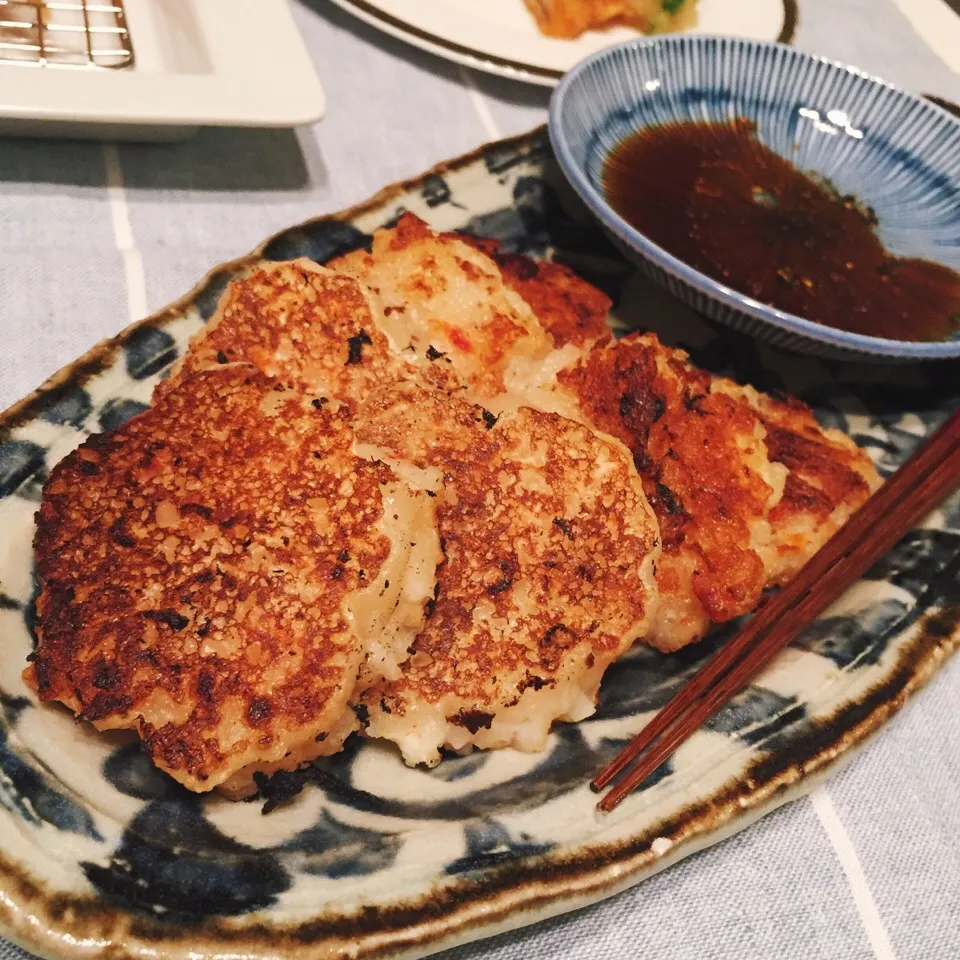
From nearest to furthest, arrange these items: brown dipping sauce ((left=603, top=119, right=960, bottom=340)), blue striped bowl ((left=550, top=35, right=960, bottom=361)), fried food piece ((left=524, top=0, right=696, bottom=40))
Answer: brown dipping sauce ((left=603, top=119, right=960, bottom=340)) < blue striped bowl ((left=550, top=35, right=960, bottom=361)) < fried food piece ((left=524, top=0, right=696, bottom=40))

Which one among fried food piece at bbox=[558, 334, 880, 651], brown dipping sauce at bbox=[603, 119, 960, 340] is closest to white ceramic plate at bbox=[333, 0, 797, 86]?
brown dipping sauce at bbox=[603, 119, 960, 340]

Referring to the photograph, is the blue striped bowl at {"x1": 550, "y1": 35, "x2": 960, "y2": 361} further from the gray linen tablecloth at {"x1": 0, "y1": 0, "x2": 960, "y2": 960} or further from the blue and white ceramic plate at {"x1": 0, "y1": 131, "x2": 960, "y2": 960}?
the blue and white ceramic plate at {"x1": 0, "y1": 131, "x2": 960, "y2": 960}

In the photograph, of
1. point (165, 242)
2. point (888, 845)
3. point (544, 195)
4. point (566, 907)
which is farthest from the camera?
point (544, 195)

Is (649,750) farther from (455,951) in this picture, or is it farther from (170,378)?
(170,378)

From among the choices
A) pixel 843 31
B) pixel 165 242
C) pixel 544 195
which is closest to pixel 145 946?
pixel 165 242

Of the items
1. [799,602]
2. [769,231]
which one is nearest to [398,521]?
[799,602]

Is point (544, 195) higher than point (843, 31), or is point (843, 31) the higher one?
point (843, 31)
